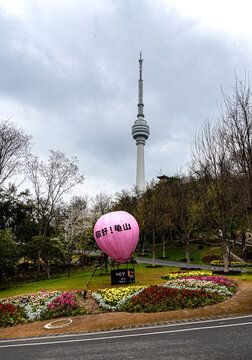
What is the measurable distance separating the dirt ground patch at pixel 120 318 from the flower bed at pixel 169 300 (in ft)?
1.66

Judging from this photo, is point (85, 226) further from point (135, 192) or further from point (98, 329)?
point (135, 192)

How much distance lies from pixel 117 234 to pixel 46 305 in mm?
5742

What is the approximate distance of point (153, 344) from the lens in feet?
24.7

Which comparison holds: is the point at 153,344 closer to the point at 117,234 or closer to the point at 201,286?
the point at 201,286

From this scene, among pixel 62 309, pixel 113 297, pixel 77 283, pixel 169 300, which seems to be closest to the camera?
pixel 169 300

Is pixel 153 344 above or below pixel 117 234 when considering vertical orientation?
below

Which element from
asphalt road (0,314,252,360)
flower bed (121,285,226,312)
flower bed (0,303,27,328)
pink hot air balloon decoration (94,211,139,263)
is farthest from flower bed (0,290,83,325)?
pink hot air balloon decoration (94,211,139,263)

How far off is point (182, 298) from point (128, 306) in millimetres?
2713

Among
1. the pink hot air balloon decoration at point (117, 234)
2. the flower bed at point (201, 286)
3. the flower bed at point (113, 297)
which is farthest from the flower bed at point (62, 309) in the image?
the flower bed at point (201, 286)

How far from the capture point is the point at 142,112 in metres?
167

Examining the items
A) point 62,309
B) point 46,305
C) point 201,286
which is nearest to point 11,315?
point 46,305

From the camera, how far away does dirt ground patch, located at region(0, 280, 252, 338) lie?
10.5 metres

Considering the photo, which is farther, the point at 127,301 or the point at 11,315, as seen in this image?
the point at 127,301

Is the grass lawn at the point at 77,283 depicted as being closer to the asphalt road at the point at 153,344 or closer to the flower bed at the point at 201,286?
the flower bed at the point at 201,286
